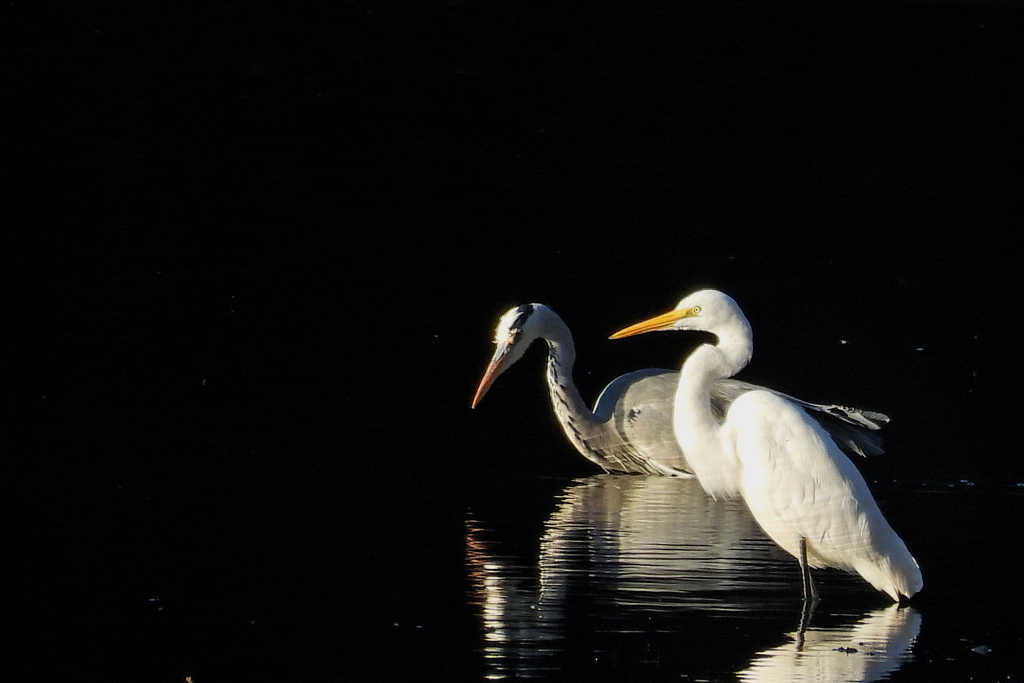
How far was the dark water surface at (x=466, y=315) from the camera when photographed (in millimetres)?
5129

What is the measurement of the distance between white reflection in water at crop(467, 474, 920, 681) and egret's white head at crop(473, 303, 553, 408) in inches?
51.2

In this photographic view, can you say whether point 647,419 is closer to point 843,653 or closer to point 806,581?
point 806,581

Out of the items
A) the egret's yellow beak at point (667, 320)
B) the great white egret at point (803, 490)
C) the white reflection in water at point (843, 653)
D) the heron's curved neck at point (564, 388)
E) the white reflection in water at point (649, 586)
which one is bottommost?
the white reflection in water at point (843, 653)

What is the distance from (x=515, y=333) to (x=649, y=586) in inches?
113

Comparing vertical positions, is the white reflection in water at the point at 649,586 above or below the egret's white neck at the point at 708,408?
below

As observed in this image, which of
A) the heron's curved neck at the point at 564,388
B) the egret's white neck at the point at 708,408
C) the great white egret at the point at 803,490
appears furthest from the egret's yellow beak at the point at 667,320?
the heron's curved neck at the point at 564,388

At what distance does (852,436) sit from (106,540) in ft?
10.3

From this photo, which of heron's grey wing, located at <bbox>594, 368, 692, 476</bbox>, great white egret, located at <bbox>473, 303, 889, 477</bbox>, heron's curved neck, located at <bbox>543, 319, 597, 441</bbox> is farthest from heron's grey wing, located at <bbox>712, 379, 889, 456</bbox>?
heron's curved neck, located at <bbox>543, 319, 597, 441</bbox>

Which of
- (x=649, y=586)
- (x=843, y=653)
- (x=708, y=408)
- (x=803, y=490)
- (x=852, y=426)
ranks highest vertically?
(x=708, y=408)

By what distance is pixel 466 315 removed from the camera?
32.2 ft

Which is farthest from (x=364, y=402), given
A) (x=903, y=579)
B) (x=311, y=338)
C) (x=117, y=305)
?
(x=903, y=579)

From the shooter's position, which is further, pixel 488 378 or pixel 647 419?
pixel 488 378

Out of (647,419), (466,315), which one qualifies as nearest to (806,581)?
(647,419)

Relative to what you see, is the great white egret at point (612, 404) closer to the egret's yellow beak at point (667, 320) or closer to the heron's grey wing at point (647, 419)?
the heron's grey wing at point (647, 419)
